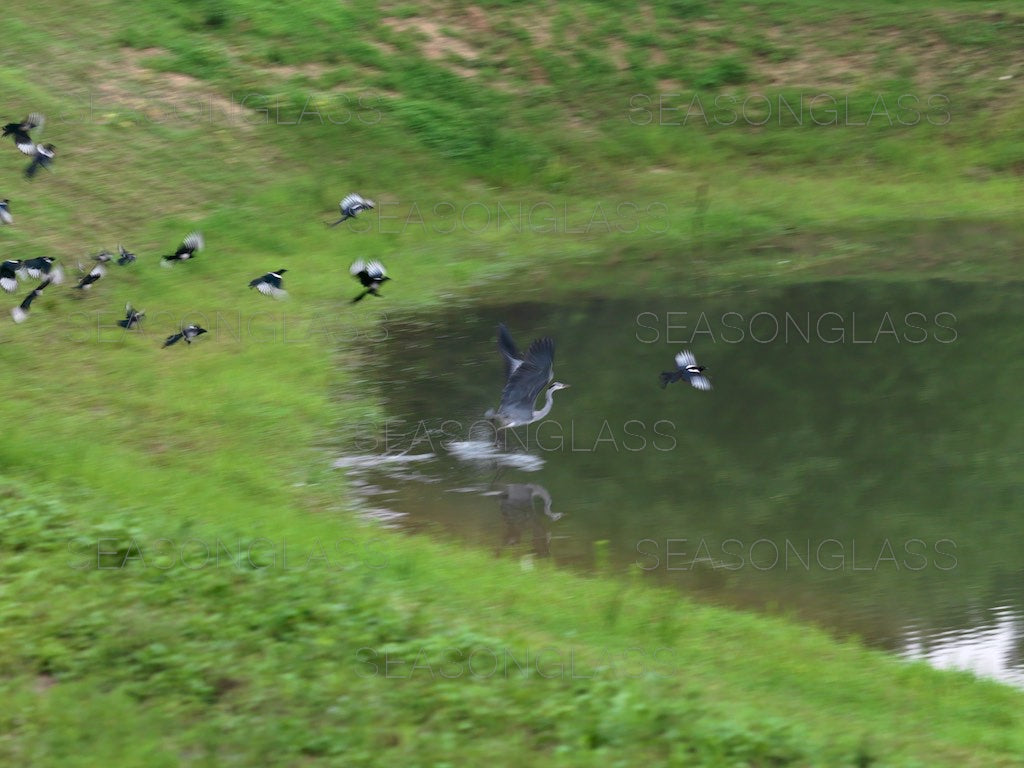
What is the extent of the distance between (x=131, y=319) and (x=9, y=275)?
1.50m

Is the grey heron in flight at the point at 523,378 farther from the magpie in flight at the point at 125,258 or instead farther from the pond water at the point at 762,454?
the magpie in flight at the point at 125,258

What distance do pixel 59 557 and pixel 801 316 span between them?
11.7 meters

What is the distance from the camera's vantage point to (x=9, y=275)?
16094 mm

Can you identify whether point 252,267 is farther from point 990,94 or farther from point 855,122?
point 990,94

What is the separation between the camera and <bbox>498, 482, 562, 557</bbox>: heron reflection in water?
11.7 metres

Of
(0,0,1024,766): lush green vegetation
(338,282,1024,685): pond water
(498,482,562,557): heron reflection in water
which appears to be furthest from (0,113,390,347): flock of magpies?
(498,482,562,557): heron reflection in water

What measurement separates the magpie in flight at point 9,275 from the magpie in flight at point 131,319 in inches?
52.8

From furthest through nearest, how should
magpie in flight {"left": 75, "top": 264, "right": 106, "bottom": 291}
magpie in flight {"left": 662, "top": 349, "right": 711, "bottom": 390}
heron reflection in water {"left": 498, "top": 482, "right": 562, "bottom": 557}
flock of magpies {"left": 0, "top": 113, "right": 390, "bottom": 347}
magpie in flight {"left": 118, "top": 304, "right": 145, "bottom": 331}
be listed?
magpie in flight {"left": 75, "top": 264, "right": 106, "bottom": 291} < magpie in flight {"left": 118, "top": 304, "right": 145, "bottom": 331} < flock of magpies {"left": 0, "top": 113, "right": 390, "bottom": 347} < magpie in flight {"left": 662, "top": 349, "right": 711, "bottom": 390} < heron reflection in water {"left": 498, "top": 482, "right": 562, "bottom": 557}

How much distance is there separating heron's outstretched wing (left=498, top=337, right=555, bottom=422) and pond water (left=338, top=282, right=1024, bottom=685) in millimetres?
558

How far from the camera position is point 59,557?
9.01 metres

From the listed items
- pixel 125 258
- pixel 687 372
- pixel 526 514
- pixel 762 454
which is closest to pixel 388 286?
pixel 125 258

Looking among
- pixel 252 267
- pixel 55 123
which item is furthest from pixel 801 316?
pixel 55 123

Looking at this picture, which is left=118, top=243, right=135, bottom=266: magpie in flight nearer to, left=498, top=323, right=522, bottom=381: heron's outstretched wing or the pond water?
the pond water

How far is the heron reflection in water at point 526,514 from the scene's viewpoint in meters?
11.7
